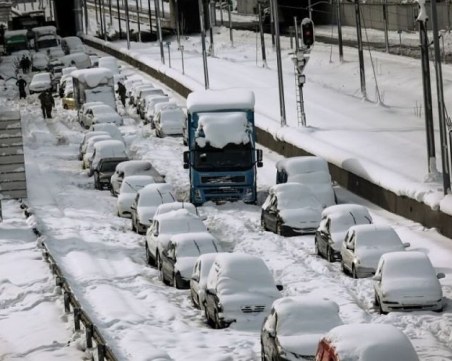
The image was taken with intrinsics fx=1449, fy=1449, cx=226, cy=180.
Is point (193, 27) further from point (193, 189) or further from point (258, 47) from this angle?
point (193, 189)

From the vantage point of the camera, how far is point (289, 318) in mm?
24672

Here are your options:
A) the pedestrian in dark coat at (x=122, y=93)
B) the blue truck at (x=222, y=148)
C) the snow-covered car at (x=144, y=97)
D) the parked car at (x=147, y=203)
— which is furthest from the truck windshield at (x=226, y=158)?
the pedestrian in dark coat at (x=122, y=93)

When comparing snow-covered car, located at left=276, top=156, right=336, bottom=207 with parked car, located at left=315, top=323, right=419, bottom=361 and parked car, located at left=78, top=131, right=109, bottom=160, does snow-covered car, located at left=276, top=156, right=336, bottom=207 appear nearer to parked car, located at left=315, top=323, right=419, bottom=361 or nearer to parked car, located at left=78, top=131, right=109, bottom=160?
parked car, located at left=78, top=131, right=109, bottom=160

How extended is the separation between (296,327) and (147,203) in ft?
61.1

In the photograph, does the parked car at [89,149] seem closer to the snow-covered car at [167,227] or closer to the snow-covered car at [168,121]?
the snow-covered car at [168,121]

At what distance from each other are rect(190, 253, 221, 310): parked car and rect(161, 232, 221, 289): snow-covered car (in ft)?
5.14

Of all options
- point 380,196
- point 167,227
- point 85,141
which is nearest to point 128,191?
point 380,196

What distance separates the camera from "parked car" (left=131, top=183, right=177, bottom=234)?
41.9m

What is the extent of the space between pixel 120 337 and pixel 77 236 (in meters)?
13.6

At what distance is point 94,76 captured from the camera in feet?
254

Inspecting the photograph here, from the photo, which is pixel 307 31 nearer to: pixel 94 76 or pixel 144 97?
pixel 144 97

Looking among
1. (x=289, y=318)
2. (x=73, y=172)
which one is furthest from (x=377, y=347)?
(x=73, y=172)

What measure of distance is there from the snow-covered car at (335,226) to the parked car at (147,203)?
6.46 metres

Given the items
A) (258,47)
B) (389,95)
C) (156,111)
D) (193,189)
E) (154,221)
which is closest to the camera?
(154,221)
